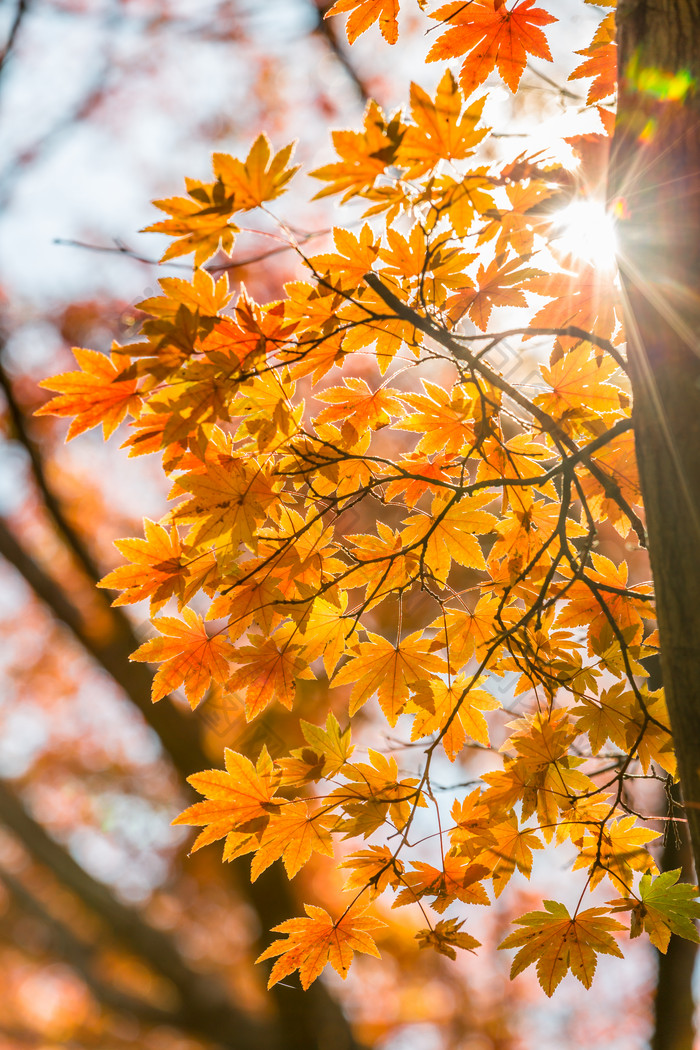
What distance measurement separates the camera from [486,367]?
105 cm

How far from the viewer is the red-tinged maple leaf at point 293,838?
3.36 ft

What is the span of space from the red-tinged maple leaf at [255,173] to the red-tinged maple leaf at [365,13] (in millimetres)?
509

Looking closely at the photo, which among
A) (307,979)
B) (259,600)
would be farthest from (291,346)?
(307,979)

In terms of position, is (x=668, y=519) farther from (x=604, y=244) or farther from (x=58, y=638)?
(x=58, y=638)

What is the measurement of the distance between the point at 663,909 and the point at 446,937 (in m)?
0.35

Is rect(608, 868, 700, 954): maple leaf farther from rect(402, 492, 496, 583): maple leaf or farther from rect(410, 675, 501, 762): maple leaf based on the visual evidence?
rect(402, 492, 496, 583): maple leaf

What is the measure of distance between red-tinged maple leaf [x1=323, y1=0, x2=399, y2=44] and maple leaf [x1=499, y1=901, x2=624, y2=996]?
1570mm

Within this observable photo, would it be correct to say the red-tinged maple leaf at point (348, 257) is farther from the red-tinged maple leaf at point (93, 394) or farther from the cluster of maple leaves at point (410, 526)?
the red-tinged maple leaf at point (93, 394)

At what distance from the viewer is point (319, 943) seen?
41.3 inches

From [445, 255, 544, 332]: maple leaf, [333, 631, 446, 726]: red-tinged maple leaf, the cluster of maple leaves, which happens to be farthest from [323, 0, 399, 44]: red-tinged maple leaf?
[333, 631, 446, 726]: red-tinged maple leaf

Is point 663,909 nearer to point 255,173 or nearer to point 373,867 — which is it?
point 373,867

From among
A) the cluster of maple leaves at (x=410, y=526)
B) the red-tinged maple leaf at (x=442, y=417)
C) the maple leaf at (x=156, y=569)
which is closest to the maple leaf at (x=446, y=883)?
the cluster of maple leaves at (x=410, y=526)

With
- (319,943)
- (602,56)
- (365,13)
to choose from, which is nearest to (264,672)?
(319,943)

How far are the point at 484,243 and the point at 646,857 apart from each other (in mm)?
1106
